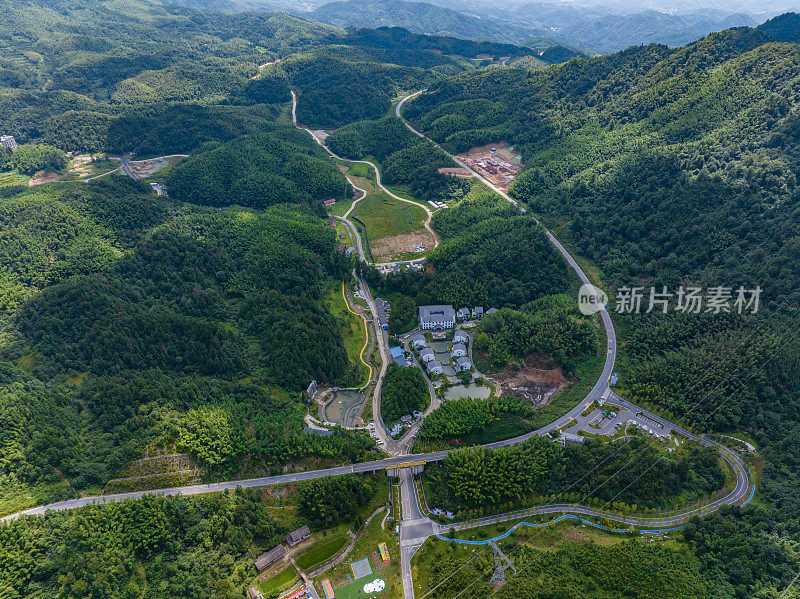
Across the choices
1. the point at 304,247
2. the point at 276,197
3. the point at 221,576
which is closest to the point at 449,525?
the point at 221,576

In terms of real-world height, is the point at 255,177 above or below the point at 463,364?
above

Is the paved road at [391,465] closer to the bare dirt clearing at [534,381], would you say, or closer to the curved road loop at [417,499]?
the curved road loop at [417,499]

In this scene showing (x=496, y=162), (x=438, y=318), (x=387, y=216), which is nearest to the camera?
(x=438, y=318)

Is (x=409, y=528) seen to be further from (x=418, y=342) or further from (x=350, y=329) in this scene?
(x=350, y=329)

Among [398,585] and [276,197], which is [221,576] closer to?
[398,585]

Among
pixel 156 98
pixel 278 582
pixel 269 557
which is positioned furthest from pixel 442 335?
pixel 156 98
